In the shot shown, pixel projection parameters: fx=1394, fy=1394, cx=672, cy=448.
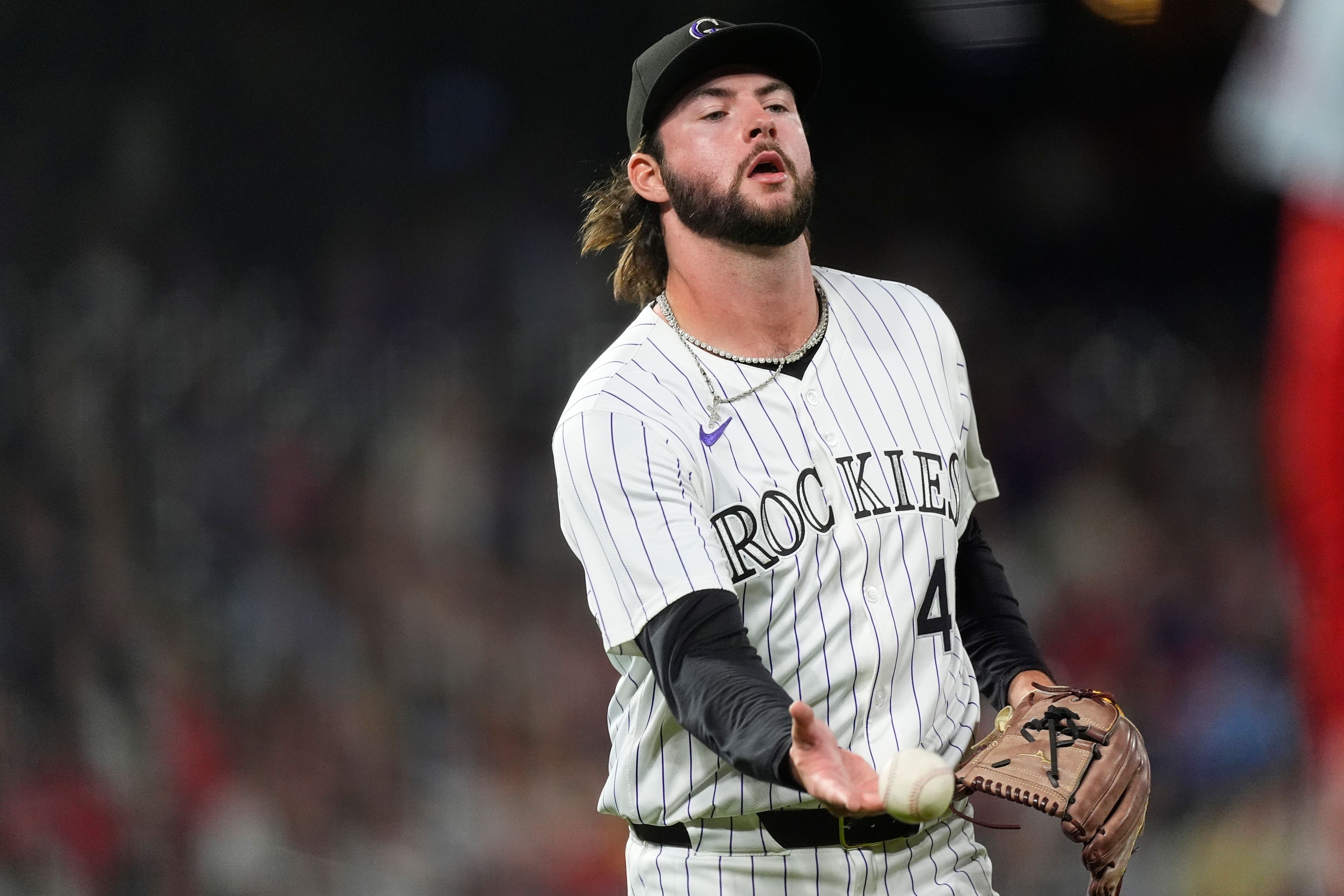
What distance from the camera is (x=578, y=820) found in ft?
13.8

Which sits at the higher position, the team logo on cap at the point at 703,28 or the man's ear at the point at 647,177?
the team logo on cap at the point at 703,28

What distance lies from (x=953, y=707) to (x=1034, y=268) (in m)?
2.74

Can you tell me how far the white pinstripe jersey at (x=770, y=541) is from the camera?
1710 mm

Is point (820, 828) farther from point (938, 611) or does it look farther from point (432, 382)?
point (432, 382)

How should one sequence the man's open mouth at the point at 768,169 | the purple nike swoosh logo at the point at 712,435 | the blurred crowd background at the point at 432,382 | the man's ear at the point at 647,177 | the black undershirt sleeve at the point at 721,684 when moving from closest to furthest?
the black undershirt sleeve at the point at 721,684
the purple nike swoosh logo at the point at 712,435
the man's open mouth at the point at 768,169
the man's ear at the point at 647,177
the blurred crowd background at the point at 432,382

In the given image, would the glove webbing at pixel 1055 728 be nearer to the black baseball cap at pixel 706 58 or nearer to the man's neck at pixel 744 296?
the man's neck at pixel 744 296

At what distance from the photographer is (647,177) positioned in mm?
2027

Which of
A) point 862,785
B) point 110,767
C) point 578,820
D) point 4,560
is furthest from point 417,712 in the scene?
point 862,785

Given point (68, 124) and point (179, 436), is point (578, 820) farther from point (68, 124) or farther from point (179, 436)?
point (68, 124)

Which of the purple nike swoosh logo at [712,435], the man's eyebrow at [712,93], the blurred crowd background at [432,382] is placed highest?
the man's eyebrow at [712,93]

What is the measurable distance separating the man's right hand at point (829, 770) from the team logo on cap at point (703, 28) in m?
0.98

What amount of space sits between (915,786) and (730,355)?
0.74 metres

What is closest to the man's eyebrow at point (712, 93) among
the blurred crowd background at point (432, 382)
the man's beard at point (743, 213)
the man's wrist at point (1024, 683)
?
the man's beard at point (743, 213)

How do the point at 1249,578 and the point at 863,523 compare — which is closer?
the point at 863,523
